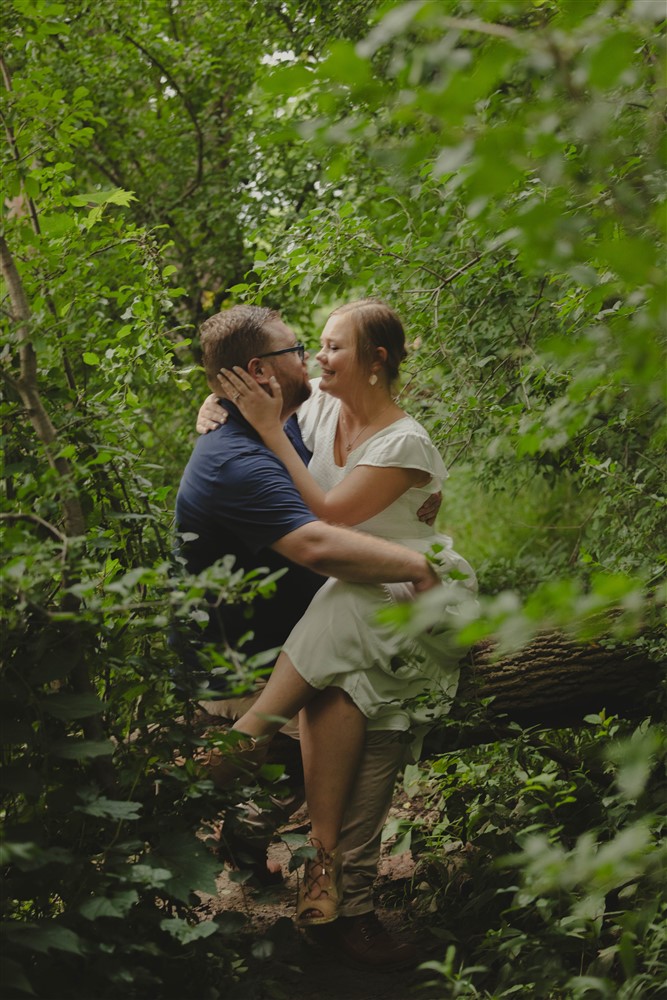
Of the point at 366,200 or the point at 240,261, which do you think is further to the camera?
the point at 240,261

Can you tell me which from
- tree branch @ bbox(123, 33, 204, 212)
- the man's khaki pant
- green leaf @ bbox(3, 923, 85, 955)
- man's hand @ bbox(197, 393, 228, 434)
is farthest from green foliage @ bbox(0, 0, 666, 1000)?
tree branch @ bbox(123, 33, 204, 212)

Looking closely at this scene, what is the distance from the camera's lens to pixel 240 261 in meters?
6.49

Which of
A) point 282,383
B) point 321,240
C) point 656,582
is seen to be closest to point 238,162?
point 321,240

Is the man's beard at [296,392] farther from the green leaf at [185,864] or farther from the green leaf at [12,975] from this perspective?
the green leaf at [12,975]

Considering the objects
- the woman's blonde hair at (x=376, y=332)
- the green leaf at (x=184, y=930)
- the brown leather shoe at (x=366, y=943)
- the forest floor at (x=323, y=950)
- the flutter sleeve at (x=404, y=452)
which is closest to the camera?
the green leaf at (x=184, y=930)

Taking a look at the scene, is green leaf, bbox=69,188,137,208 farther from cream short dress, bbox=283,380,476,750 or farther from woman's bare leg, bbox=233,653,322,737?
woman's bare leg, bbox=233,653,322,737

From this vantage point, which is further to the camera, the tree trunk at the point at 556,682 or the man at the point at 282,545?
the tree trunk at the point at 556,682

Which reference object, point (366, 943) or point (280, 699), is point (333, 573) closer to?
point (280, 699)

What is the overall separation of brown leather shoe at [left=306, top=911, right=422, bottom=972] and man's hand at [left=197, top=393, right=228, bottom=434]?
5.23 feet

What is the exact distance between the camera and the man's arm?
3.05 m

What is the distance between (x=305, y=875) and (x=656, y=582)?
4.80ft

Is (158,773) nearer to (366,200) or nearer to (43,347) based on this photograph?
(43,347)

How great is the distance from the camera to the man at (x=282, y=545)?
3.07m

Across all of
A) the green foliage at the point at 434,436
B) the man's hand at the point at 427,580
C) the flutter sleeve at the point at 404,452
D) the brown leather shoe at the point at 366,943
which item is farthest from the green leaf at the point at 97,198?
the brown leather shoe at the point at 366,943
